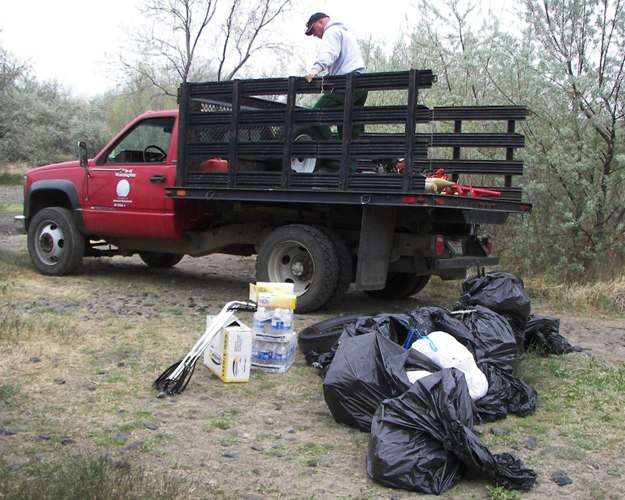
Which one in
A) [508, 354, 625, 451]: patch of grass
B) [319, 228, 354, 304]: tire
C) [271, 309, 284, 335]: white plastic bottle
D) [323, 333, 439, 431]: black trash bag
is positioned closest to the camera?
→ [323, 333, 439, 431]: black trash bag

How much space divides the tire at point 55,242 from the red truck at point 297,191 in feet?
0.06

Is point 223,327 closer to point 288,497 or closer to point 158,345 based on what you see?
point 158,345

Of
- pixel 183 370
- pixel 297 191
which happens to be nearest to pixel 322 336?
pixel 183 370

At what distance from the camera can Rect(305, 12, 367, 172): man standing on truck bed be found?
7332mm

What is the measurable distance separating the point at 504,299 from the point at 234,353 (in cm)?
208

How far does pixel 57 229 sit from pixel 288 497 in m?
6.89

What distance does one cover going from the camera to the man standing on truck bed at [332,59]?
733 cm

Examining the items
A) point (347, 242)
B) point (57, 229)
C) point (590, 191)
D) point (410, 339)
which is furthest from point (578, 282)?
point (57, 229)

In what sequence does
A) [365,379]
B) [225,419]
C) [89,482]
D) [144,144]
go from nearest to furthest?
[89,482], [365,379], [225,419], [144,144]

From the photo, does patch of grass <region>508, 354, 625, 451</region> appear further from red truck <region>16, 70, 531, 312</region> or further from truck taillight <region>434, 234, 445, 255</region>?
red truck <region>16, 70, 531, 312</region>

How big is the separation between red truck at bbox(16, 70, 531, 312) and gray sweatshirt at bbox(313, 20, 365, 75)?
43 cm

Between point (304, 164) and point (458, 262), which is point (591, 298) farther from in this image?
point (304, 164)

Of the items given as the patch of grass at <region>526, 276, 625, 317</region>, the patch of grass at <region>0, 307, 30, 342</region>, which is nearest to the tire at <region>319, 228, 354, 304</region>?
the patch of grass at <region>526, 276, 625, 317</region>

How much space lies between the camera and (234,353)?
200 inches
